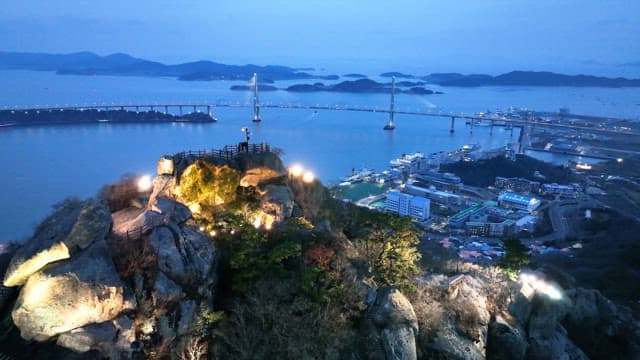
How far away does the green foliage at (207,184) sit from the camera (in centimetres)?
632

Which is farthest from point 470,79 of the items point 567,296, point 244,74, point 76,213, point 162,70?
point 76,213

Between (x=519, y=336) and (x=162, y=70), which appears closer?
(x=519, y=336)

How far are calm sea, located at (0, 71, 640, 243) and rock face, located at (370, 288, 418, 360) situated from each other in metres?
12.7

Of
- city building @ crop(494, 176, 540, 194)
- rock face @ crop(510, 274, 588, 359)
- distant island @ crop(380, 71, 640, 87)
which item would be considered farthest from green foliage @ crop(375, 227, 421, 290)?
distant island @ crop(380, 71, 640, 87)

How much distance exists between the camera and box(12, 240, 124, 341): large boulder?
4.11 meters

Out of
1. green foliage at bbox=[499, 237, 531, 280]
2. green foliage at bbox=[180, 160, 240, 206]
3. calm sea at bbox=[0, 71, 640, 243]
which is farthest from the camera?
calm sea at bbox=[0, 71, 640, 243]

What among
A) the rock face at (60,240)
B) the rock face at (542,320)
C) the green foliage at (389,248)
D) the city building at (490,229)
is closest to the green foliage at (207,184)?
the rock face at (60,240)

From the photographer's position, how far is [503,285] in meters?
7.50

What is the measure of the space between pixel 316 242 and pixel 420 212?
51.4ft

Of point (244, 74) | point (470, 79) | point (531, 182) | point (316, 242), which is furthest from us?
point (470, 79)

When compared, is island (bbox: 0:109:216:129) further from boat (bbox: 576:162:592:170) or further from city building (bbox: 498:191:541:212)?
boat (bbox: 576:162:592:170)

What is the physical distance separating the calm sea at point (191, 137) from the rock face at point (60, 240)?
10635mm

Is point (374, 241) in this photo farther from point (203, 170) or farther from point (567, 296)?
point (567, 296)

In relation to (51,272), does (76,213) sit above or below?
above
